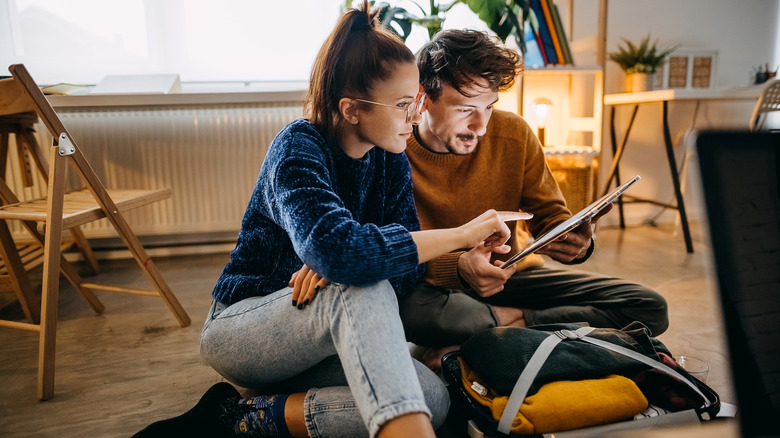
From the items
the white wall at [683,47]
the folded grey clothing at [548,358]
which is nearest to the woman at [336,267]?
the folded grey clothing at [548,358]

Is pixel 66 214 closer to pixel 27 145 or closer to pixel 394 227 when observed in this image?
pixel 27 145

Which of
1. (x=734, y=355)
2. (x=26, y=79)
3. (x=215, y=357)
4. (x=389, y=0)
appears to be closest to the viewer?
(x=734, y=355)

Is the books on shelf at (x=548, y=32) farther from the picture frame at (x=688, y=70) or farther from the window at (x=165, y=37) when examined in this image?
the window at (x=165, y=37)

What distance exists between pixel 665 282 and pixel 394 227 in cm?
157

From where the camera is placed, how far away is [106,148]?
2.50 meters

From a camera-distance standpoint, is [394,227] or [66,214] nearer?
[394,227]

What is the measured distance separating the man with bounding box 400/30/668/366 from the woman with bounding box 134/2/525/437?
196mm

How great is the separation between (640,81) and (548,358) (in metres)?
2.22

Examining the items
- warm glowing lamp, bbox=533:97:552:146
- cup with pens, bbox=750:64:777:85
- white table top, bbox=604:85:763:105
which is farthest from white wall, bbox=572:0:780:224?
warm glowing lamp, bbox=533:97:552:146

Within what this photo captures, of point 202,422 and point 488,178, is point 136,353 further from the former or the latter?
point 488,178

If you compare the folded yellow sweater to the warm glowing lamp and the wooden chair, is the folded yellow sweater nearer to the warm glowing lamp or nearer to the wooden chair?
the wooden chair

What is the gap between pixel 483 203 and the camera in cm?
132

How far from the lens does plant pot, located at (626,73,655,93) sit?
8.69 feet

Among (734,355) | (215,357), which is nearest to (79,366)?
(215,357)
